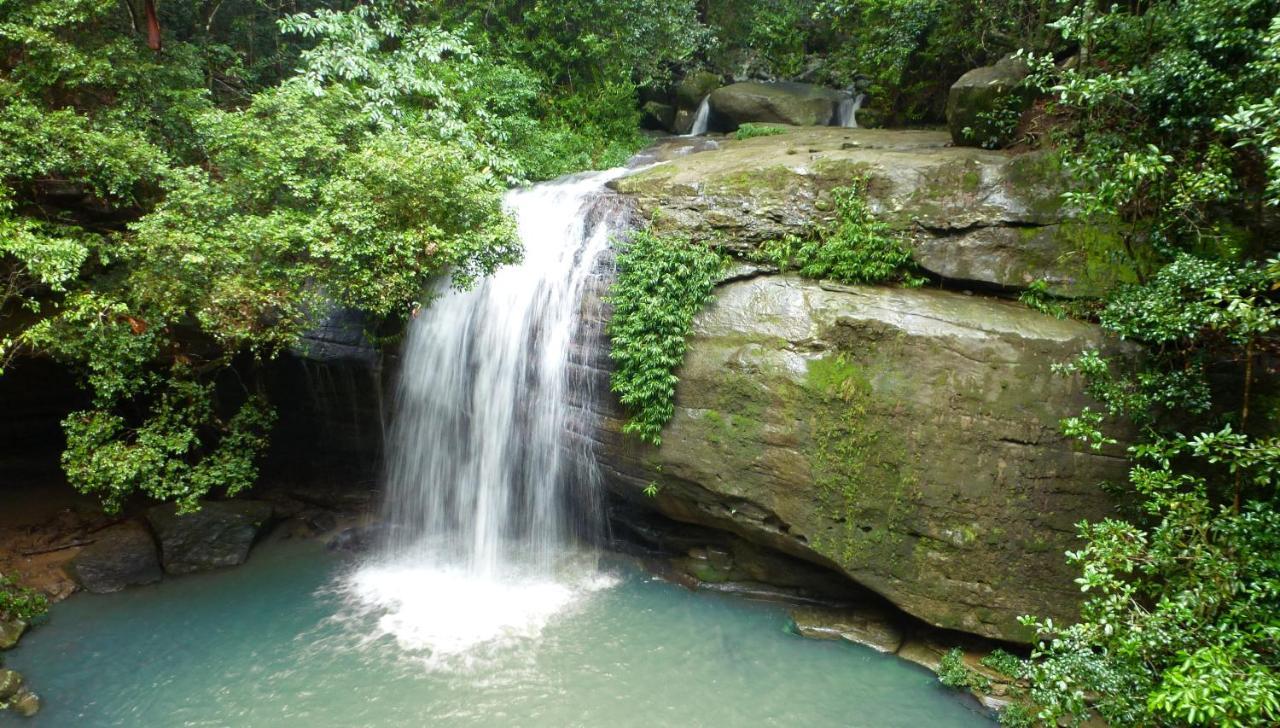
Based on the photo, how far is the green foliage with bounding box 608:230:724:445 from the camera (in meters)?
8.51

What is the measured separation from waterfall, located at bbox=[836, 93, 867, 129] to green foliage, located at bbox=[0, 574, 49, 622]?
58.4ft

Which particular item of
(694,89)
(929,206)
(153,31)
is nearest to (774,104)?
(694,89)

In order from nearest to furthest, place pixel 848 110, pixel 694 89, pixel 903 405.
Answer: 1. pixel 903 405
2. pixel 848 110
3. pixel 694 89

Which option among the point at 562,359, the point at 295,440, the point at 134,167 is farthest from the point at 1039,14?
the point at 295,440

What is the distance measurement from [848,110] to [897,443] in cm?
1210

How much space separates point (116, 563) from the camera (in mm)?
9773

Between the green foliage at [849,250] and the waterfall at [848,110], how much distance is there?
9.16 metres

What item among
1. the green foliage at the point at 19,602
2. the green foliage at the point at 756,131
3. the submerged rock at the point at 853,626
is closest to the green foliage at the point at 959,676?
the submerged rock at the point at 853,626

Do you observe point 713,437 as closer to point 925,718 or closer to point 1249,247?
point 925,718

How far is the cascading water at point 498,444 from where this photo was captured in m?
9.46

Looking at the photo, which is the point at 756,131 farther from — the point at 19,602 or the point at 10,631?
the point at 10,631

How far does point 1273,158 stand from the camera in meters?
4.39

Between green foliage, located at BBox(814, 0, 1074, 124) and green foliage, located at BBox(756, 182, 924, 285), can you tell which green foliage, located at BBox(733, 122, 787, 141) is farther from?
green foliage, located at BBox(756, 182, 924, 285)

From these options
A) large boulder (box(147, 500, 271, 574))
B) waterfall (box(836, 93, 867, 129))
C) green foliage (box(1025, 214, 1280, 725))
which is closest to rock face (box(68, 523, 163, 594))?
large boulder (box(147, 500, 271, 574))
